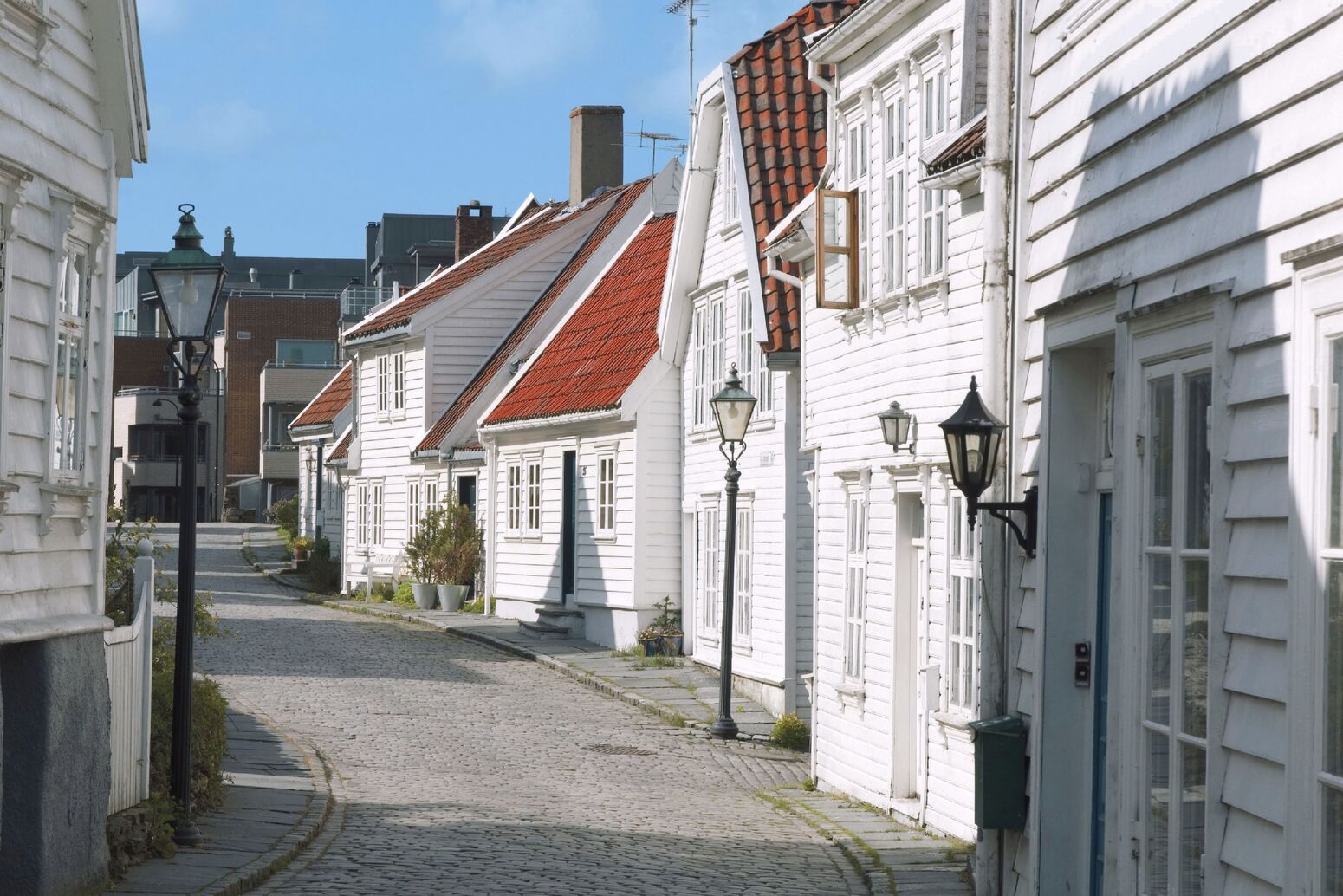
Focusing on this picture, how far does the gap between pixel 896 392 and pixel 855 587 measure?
7.02ft

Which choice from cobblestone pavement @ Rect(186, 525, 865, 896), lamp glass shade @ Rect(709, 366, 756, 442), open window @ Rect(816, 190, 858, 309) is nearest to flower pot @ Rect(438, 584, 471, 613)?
cobblestone pavement @ Rect(186, 525, 865, 896)

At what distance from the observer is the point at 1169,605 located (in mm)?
6688

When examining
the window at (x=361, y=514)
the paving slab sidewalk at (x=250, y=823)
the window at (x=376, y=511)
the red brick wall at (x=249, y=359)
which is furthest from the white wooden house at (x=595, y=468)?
the red brick wall at (x=249, y=359)

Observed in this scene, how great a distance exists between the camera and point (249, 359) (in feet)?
266

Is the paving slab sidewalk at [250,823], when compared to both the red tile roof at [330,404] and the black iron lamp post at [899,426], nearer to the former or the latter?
the black iron lamp post at [899,426]

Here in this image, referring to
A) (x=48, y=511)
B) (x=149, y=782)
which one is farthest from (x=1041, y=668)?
(x=149, y=782)

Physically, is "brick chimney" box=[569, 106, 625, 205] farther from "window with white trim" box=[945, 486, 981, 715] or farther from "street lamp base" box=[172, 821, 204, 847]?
"street lamp base" box=[172, 821, 204, 847]

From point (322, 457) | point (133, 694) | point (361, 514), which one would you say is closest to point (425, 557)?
point (361, 514)

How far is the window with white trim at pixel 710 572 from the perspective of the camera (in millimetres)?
23547

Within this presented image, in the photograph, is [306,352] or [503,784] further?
[306,352]

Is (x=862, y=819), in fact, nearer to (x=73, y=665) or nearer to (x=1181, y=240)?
(x=73, y=665)

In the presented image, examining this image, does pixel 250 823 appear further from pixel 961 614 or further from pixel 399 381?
pixel 399 381

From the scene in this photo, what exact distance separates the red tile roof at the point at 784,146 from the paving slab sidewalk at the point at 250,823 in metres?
6.94

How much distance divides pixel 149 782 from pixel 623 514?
1494 centimetres
